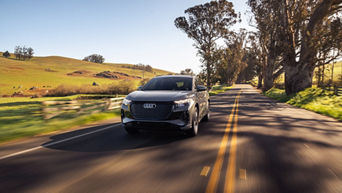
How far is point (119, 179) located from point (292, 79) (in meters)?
22.2

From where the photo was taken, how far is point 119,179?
3.48 metres

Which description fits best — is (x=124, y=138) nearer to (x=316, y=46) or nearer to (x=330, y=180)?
(x=330, y=180)

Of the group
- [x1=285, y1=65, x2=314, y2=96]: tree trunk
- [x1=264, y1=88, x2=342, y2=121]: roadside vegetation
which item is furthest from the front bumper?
[x1=285, y1=65, x2=314, y2=96]: tree trunk

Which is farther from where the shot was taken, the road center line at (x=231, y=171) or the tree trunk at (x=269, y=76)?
the tree trunk at (x=269, y=76)

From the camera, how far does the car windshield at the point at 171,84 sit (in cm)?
695

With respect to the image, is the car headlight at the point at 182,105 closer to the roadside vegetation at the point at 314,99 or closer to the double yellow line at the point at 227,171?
the double yellow line at the point at 227,171

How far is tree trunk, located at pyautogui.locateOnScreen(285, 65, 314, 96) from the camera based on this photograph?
2083 centimetres

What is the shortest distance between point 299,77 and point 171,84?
18489 millimetres

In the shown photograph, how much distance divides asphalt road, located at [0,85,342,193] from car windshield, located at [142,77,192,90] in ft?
4.90

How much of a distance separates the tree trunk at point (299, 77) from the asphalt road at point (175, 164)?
53.2 ft

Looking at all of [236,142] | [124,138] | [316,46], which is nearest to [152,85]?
[124,138]

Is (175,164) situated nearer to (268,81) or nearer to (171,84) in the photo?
(171,84)

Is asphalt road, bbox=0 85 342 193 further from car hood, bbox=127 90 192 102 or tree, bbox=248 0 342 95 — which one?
tree, bbox=248 0 342 95

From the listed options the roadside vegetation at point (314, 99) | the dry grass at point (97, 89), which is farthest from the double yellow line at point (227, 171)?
the dry grass at point (97, 89)
